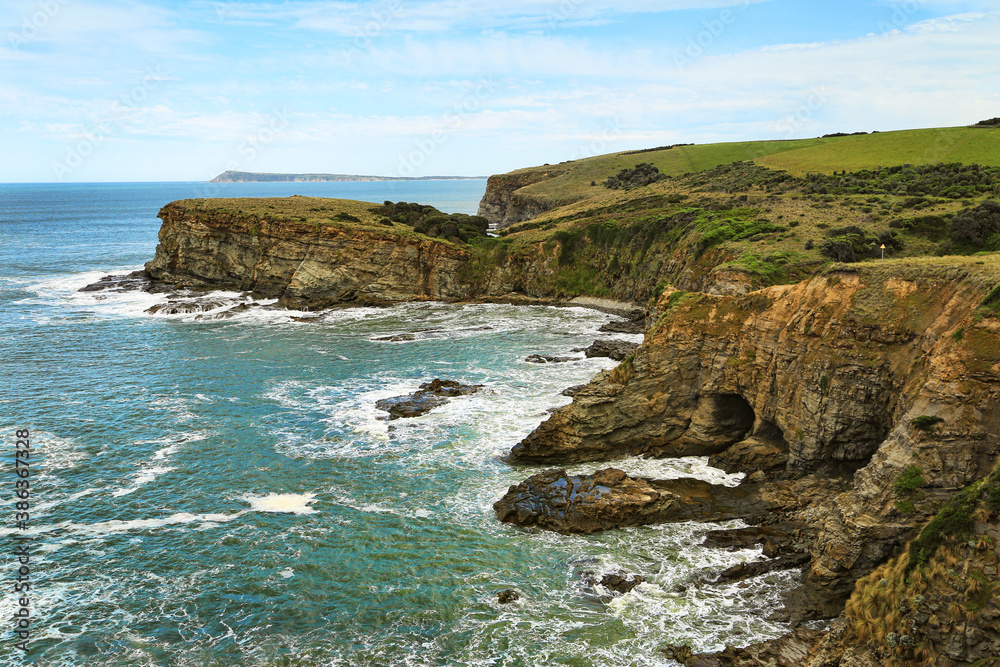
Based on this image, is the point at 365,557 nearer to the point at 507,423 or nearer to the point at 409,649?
the point at 409,649

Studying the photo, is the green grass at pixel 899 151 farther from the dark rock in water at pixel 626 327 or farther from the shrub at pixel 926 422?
the shrub at pixel 926 422

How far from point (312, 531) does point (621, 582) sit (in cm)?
1238

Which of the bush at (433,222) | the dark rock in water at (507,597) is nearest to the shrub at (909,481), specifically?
the dark rock in water at (507,597)

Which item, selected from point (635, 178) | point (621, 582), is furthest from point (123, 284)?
point (635, 178)

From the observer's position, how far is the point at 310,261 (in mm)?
75750

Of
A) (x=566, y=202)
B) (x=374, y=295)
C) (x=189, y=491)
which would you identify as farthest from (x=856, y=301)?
(x=566, y=202)

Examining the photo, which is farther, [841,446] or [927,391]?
[841,446]

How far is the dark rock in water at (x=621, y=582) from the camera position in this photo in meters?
22.1

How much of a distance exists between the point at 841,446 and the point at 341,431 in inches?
971

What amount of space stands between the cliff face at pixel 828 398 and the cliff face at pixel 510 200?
103m

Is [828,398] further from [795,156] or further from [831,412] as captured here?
[795,156]

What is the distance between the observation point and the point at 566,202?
125 m

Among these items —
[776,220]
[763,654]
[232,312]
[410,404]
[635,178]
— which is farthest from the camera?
[635,178]

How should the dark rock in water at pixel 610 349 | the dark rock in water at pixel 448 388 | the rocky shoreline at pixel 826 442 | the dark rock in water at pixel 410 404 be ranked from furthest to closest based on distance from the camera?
the dark rock in water at pixel 610 349
the dark rock in water at pixel 448 388
the dark rock in water at pixel 410 404
the rocky shoreline at pixel 826 442
